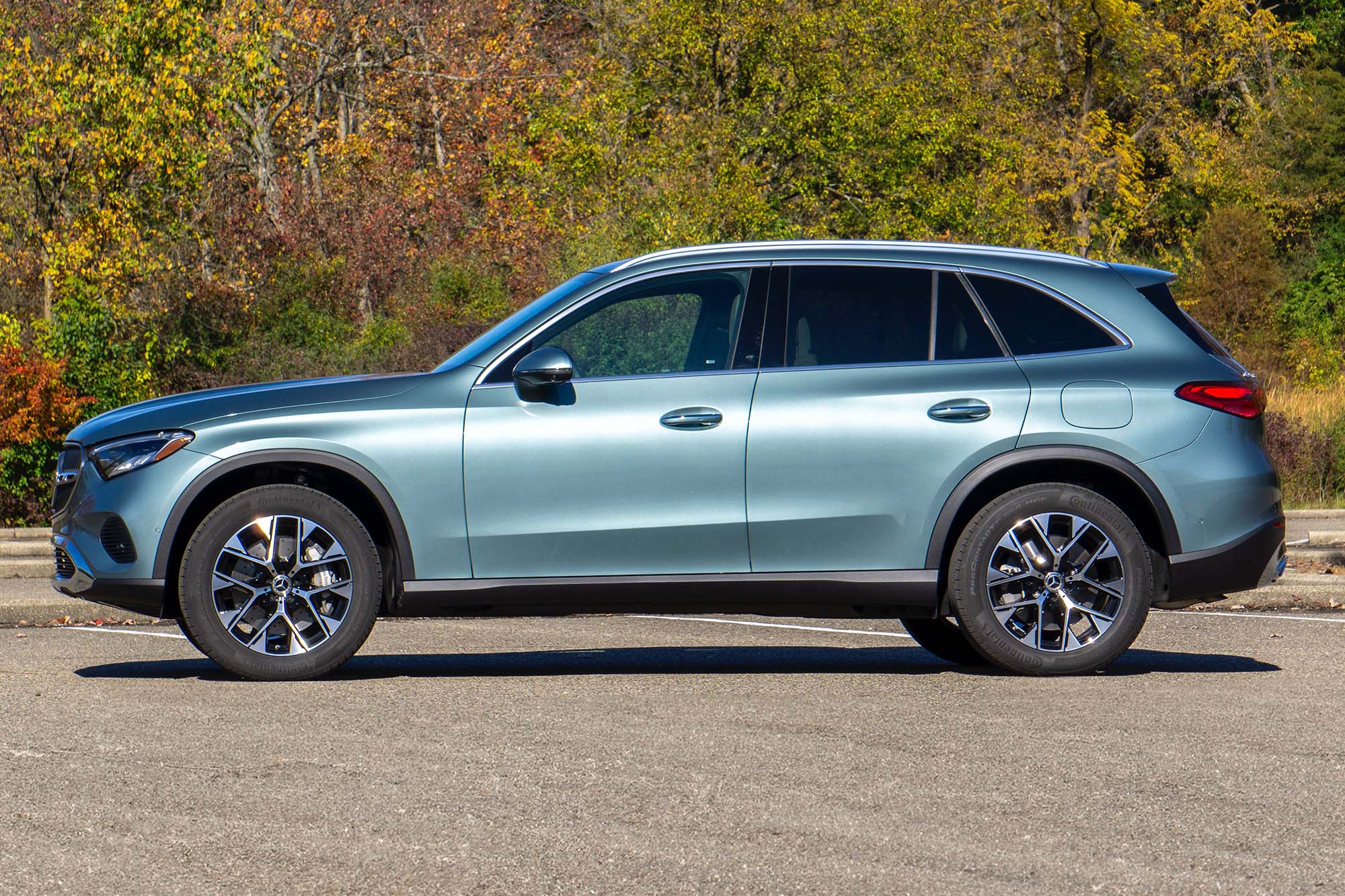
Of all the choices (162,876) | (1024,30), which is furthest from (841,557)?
(1024,30)

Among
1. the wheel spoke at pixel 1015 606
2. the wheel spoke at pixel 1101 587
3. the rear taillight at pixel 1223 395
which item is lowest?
the wheel spoke at pixel 1015 606

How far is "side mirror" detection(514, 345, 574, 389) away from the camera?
7648 mm

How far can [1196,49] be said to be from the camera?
4656 cm

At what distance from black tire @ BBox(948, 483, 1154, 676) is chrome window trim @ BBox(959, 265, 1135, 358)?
0.62m

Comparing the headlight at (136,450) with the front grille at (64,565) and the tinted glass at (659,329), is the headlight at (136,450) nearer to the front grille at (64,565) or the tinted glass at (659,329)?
the front grille at (64,565)

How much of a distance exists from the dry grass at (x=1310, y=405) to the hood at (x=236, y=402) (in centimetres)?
1750

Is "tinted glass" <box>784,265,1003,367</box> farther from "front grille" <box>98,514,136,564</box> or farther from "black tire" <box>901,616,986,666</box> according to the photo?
"front grille" <box>98,514,136,564</box>

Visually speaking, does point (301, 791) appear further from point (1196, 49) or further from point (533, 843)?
point (1196, 49)

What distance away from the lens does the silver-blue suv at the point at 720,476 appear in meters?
7.85

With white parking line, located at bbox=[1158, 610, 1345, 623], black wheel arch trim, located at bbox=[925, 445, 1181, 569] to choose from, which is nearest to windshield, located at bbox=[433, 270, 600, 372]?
black wheel arch trim, located at bbox=[925, 445, 1181, 569]

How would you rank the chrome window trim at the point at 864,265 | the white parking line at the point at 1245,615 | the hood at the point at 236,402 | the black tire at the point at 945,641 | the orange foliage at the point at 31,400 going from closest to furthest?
1. the hood at the point at 236,402
2. the chrome window trim at the point at 864,265
3. the black tire at the point at 945,641
4. the white parking line at the point at 1245,615
5. the orange foliage at the point at 31,400

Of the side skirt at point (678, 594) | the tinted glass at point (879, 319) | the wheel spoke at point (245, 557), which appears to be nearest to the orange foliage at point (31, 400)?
the wheel spoke at point (245, 557)

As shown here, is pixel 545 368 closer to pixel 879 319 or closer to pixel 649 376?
pixel 649 376

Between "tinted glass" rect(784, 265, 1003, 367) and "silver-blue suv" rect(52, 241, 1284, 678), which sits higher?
"tinted glass" rect(784, 265, 1003, 367)
